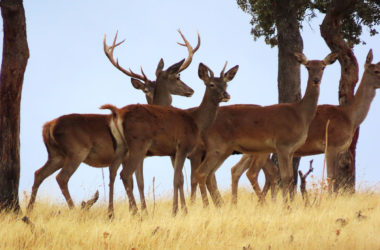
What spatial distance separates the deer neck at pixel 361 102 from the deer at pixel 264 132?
1.81m

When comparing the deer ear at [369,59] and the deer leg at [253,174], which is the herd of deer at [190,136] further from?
the deer ear at [369,59]

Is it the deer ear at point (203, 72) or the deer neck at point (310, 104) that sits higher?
the deer ear at point (203, 72)

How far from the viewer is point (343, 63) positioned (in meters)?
14.0

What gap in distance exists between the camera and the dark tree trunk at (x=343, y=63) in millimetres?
13836

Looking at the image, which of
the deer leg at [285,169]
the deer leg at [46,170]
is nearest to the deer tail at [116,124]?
the deer leg at [46,170]

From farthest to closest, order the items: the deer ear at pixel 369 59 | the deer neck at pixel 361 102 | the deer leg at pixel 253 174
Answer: the deer ear at pixel 369 59 < the deer neck at pixel 361 102 < the deer leg at pixel 253 174

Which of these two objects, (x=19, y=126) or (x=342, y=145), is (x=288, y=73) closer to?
(x=342, y=145)

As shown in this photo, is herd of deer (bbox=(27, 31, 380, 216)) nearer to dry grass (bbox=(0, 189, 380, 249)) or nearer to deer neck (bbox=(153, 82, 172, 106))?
dry grass (bbox=(0, 189, 380, 249))

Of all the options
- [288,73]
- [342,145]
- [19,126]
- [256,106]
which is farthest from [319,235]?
[288,73]

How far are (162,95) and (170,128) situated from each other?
271 cm

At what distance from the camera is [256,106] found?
1096 cm

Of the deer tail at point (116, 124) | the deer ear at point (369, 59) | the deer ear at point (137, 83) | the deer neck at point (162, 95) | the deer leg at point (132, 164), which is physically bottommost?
→ the deer leg at point (132, 164)

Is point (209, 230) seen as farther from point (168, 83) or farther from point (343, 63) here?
point (343, 63)

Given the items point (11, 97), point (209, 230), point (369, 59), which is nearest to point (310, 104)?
point (369, 59)
